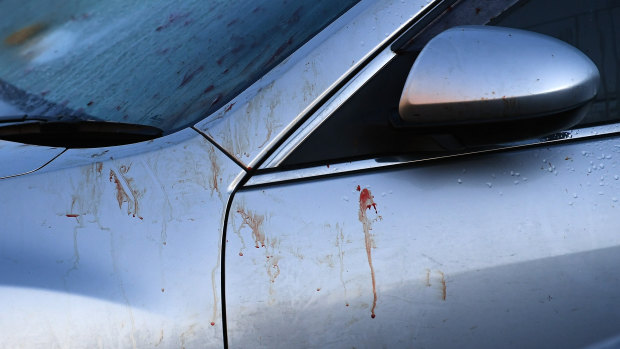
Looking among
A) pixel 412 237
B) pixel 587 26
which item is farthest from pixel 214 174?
pixel 587 26

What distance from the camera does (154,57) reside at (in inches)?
49.0

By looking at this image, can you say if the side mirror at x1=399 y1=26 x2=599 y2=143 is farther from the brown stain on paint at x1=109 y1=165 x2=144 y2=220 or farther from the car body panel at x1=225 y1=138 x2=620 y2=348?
the brown stain on paint at x1=109 y1=165 x2=144 y2=220

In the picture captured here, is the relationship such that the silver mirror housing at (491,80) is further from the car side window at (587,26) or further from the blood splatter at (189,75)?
the blood splatter at (189,75)

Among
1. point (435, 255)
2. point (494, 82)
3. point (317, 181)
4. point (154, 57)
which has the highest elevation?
point (154, 57)

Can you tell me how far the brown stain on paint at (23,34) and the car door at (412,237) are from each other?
0.60 m

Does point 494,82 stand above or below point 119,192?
above

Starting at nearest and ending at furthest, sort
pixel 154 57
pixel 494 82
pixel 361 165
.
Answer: pixel 494 82, pixel 361 165, pixel 154 57

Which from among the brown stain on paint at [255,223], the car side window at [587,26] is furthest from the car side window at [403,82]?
the brown stain on paint at [255,223]

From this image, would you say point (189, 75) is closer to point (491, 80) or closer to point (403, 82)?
point (403, 82)

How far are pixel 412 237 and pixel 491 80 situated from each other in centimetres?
30

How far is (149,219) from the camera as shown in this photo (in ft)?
3.43

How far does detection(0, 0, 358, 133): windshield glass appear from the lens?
1208 millimetres

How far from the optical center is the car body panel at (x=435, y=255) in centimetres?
104

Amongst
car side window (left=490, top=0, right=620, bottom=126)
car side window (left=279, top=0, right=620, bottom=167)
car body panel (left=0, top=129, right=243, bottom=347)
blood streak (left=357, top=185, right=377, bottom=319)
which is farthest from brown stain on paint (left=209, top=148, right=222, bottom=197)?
car side window (left=490, top=0, right=620, bottom=126)
